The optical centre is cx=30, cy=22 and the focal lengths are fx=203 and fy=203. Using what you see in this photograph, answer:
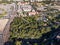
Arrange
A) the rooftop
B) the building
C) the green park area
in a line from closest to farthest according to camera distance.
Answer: the building, the rooftop, the green park area

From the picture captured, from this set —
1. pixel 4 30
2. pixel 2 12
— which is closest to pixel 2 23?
pixel 4 30

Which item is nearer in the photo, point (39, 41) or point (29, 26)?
point (39, 41)

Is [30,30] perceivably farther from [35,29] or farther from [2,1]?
[2,1]

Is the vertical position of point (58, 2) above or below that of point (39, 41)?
below

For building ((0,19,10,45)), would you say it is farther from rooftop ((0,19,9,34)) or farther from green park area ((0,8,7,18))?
green park area ((0,8,7,18))

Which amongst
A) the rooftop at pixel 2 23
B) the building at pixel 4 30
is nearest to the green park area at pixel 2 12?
the rooftop at pixel 2 23

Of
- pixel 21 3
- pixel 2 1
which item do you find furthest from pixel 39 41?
pixel 2 1

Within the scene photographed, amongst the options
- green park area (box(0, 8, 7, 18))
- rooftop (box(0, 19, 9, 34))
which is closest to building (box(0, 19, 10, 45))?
rooftop (box(0, 19, 9, 34))

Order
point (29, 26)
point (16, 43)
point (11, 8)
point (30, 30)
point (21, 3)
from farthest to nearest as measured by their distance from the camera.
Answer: point (21, 3), point (11, 8), point (29, 26), point (30, 30), point (16, 43)
